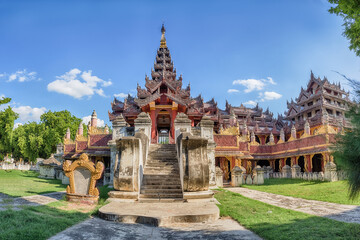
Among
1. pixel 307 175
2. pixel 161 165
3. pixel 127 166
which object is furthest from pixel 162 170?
pixel 307 175

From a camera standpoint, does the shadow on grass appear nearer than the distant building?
Yes

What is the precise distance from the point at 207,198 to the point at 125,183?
253 centimetres

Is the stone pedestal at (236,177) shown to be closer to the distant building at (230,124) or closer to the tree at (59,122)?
the distant building at (230,124)

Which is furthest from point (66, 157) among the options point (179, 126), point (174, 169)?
point (174, 169)

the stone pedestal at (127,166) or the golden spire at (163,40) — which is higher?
the golden spire at (163,40)

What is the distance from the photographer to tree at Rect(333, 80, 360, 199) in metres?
3.34

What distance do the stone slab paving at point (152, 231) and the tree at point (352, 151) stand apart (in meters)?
1.79

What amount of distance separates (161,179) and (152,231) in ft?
13.2

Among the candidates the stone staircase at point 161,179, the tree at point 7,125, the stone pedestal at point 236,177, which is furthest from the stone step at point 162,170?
the tree at point 7,125

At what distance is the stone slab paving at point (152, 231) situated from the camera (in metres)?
4.27

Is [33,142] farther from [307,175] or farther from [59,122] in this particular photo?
[307,175]

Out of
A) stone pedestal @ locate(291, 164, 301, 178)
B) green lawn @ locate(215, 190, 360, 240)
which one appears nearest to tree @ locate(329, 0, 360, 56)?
green lawn @ locate(215, 190, 360, 240)

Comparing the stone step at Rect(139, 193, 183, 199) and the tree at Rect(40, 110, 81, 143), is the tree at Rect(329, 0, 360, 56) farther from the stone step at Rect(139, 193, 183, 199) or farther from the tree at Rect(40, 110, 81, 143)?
the tree at Rect(40, 110, 81, 143)

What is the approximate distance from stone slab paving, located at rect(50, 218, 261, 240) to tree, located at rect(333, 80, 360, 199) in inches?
70.3
